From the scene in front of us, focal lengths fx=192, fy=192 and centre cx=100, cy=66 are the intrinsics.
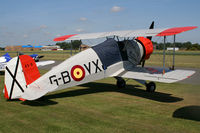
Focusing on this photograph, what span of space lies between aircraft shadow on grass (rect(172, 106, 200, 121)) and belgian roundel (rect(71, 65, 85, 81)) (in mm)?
3861

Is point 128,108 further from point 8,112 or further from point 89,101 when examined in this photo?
point 8,112

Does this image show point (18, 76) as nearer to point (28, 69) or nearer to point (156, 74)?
point (28, 69)

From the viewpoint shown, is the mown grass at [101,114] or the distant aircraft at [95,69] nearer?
the mown grass at [101,114]

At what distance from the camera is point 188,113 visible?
6.21 m

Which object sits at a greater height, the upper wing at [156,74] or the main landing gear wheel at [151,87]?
the upper wing at [156,74]

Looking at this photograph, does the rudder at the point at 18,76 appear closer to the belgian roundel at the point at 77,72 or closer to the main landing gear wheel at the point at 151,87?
the belgian roundel at the point at 77,72

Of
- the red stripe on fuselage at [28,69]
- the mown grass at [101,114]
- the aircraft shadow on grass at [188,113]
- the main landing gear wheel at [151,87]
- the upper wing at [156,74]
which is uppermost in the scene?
the red stripe on fuselage at [28,69]

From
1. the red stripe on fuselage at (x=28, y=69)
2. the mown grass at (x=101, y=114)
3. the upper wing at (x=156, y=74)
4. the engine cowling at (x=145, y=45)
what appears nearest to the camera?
the mown grass at (x=101, y=114)

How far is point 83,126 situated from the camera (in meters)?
5.14

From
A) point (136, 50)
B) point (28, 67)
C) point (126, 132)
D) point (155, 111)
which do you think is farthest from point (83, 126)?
point (136, 50)

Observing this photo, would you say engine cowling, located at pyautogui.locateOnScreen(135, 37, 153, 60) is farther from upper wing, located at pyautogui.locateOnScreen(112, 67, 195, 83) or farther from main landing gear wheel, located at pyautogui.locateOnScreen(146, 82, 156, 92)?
main landing gear wheel, located at pyautogui.locateOnScreen(146, 82, 156, 92)

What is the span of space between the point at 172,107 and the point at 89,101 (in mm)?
3169

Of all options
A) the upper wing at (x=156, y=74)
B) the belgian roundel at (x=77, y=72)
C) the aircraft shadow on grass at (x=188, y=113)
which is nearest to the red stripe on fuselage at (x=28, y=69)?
the belgian roundel at (x=77, y=72)

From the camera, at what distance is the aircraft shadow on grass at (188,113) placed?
19.1 feet
